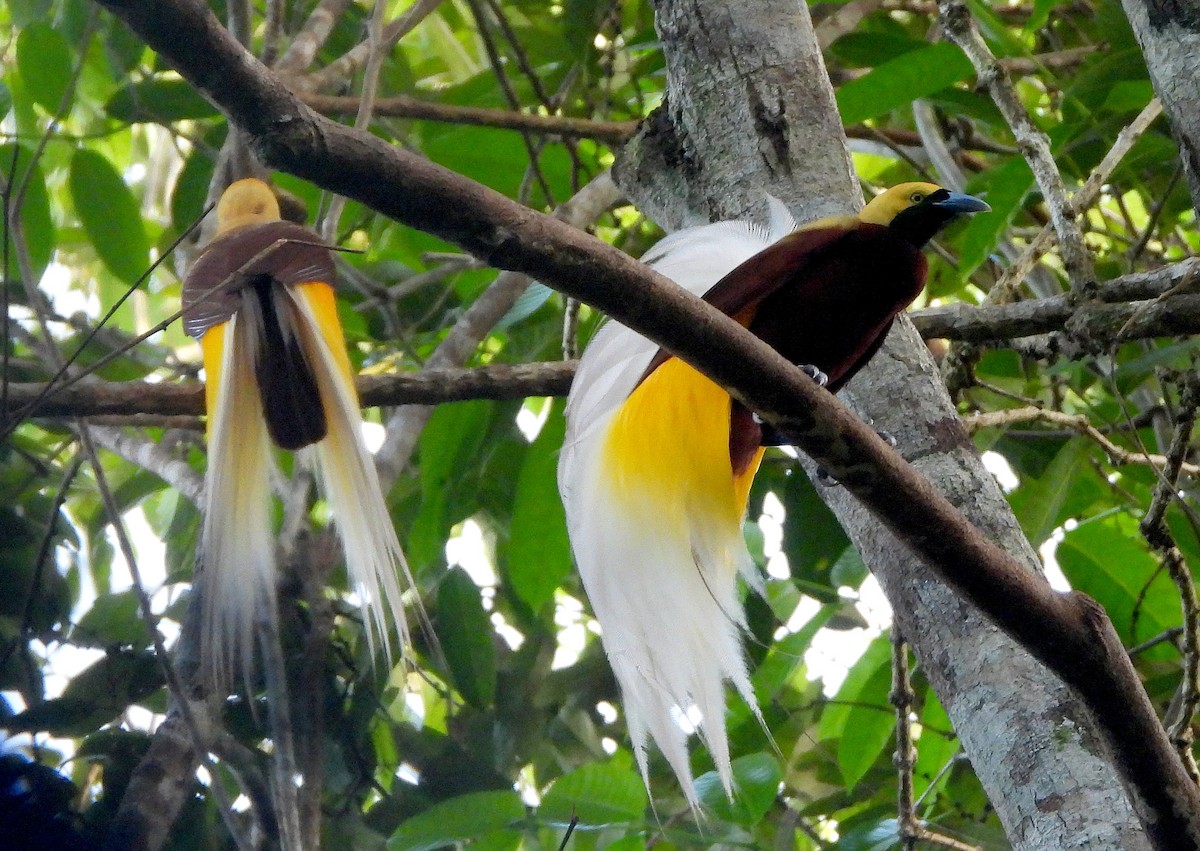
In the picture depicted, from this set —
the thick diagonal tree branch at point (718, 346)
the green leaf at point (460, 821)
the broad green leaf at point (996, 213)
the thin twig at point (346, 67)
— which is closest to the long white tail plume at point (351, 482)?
the green leaf at point (460, 821)

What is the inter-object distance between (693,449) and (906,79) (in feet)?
2.65

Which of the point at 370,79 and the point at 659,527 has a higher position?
the point at 370,79

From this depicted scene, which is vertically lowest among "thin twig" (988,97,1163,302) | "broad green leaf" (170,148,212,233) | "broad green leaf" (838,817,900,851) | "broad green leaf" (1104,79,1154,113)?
"broad green leaf" (838,817,900,851)

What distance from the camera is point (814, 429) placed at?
940 millimetres

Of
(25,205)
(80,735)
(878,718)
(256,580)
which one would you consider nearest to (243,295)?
(25,205)

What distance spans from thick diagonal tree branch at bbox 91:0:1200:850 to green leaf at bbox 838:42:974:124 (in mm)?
1101

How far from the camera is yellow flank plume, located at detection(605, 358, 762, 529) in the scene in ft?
4.72

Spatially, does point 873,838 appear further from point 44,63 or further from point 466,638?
point 44,63

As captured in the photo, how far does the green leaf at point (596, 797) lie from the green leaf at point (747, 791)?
102 mm

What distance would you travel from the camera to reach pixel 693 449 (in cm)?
145

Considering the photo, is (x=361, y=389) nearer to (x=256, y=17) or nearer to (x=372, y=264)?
(x=372, y=264)

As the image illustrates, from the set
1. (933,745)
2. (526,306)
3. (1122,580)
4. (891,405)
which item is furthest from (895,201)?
(933,745)

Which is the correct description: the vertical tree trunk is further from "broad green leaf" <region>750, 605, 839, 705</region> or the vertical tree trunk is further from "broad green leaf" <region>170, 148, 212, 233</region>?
"broad green leaf" <region>170, 148, 212, 233</region>

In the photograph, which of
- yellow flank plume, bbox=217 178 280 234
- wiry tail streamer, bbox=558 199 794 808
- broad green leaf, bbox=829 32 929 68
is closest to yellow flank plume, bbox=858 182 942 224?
wiry tail streamer, bbox=558 199 794 808
